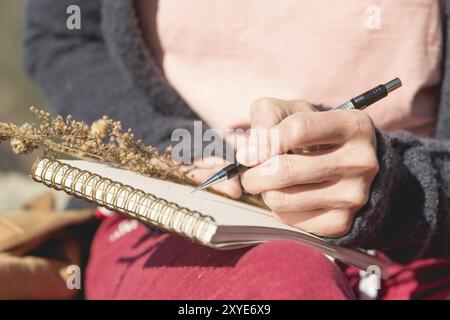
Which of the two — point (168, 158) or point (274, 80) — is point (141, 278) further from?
point (274, 80)

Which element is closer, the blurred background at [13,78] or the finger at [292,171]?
the finger at [292,171]

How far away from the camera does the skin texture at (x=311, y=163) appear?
642mm

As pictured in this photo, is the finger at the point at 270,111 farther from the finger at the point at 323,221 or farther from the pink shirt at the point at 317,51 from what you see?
the pink shirt at the point at 317,51

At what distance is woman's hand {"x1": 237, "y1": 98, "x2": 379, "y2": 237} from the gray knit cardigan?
0.03 meters

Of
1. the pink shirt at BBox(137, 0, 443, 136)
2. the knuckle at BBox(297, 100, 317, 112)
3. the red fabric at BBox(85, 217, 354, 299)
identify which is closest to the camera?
the red fabric at BBox(85, 217, 354, 299)

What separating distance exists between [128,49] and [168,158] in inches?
13.3

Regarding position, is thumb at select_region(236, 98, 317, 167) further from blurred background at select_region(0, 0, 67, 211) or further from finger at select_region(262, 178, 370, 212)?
blurred background at select_region(0, 0, 67, 211)

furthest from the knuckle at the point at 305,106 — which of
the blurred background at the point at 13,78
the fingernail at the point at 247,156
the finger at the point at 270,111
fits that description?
the blurred background at the point at 13,78

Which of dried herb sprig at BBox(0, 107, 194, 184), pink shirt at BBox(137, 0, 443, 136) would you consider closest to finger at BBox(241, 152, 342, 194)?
dried herb sprig at BBox(0, 107, 194, 184)

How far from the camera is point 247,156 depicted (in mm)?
659

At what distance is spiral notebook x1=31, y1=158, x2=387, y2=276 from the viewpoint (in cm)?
62

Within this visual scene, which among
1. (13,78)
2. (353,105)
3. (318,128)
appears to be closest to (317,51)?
(353,105)

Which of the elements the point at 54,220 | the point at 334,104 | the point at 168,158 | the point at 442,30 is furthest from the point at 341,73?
the point at 54,220

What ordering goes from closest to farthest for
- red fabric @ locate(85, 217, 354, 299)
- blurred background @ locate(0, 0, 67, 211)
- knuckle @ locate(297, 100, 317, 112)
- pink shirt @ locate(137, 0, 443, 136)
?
red fabric @ locate(85, 217, 354, 299) < knuckle @ locate(297, 100, 317, 112) < pink shirt @ locate(137, 0, 443, 136) < blurred background @ locate(0, 0, 67, 211)
